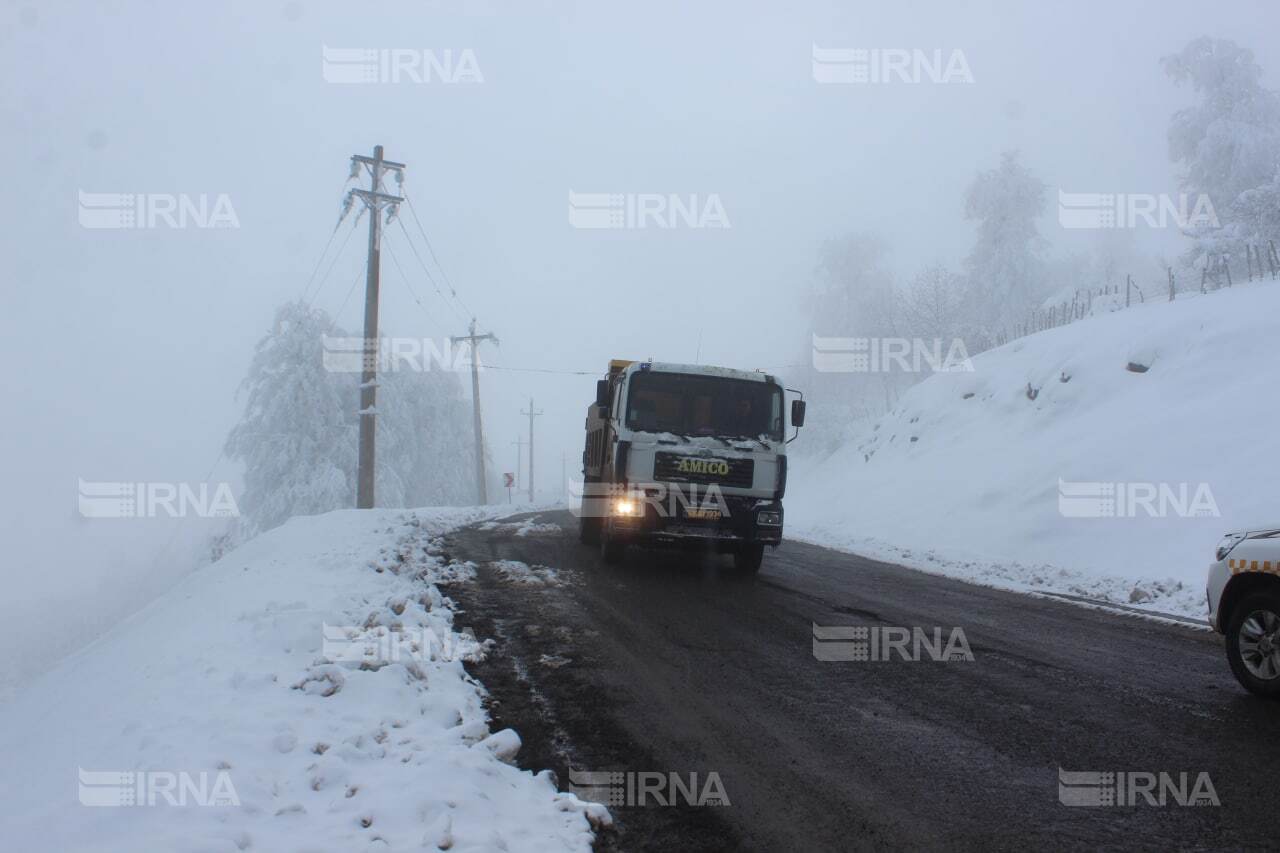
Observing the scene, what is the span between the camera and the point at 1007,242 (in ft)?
181

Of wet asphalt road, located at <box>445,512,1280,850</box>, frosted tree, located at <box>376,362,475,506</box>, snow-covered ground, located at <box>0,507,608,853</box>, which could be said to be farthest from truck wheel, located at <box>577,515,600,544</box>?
frosted tree, located at <box>376,362,475,506</box>

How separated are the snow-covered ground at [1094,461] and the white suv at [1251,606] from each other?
3.70 meters

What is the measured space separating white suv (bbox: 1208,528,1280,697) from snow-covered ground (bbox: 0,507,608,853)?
4950 millimetres

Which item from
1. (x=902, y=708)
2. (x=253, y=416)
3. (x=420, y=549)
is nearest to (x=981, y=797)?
(x=902, y=708)

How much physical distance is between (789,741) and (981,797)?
3.66 ft

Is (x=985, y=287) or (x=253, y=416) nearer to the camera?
(x=253, y=416)

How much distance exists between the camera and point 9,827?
9.91ft

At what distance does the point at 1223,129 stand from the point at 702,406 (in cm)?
4651

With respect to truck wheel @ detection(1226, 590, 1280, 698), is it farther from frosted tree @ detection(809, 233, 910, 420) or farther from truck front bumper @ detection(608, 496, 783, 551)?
frosted tree @ detection(809, 233, 910, 420)

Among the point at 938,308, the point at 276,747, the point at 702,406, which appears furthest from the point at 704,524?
the point at 938,308

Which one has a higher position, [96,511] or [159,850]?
[159,850]

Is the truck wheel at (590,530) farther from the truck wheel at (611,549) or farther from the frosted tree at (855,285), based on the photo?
the frosted tree at (855,285)

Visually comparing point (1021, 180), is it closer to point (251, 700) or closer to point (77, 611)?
point (251, 700)

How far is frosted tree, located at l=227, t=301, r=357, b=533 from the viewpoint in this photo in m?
37.0
